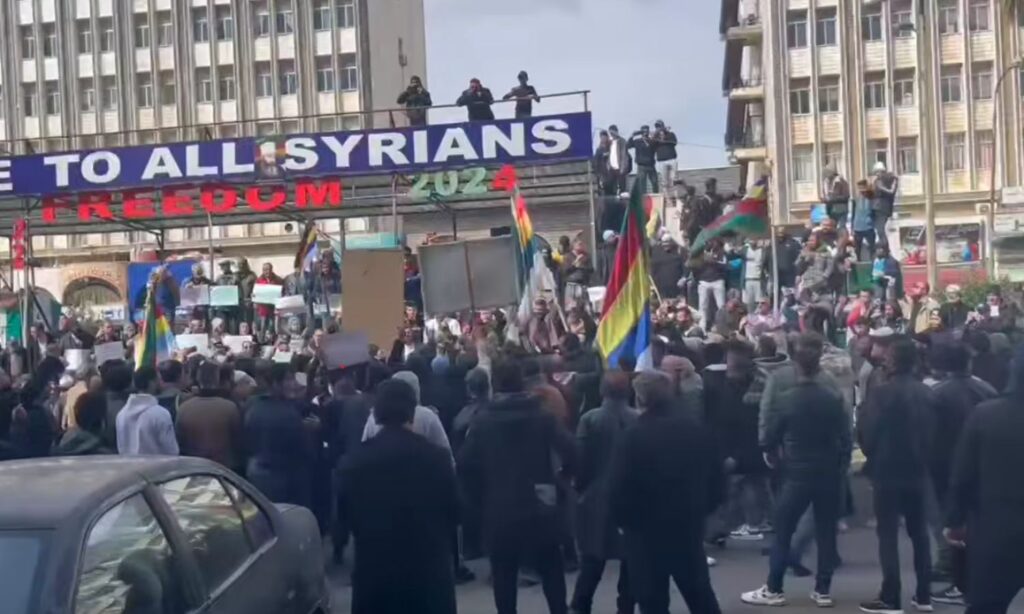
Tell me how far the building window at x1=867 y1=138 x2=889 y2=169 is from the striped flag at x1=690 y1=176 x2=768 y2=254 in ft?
116

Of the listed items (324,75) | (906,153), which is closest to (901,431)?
(906,153)

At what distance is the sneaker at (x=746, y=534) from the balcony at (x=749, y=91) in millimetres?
47574

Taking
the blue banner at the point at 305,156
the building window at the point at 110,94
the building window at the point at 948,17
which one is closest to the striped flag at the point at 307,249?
the blue banner at the point at 305,156

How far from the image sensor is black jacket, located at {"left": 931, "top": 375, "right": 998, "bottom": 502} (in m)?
9.19

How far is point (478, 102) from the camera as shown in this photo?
22.1m

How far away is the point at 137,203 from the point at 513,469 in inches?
597

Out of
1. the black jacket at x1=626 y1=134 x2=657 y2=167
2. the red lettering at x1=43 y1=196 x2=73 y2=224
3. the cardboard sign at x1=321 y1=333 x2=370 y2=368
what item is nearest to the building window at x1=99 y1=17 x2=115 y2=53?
the black jacket at x1=626 y1=134 x2=657 y2=167

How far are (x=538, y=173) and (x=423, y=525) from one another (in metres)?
Result: 15.0

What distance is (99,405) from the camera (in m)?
9.95

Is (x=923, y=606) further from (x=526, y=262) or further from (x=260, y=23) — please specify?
(x=260, y=23)

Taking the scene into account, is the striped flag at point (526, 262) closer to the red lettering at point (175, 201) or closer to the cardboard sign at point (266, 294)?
the red lettering at point (175, 201)

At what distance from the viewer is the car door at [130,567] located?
16.4ft

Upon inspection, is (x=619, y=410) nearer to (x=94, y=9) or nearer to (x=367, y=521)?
(x=367, y=521)

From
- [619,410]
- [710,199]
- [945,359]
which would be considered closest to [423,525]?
[619,410]
